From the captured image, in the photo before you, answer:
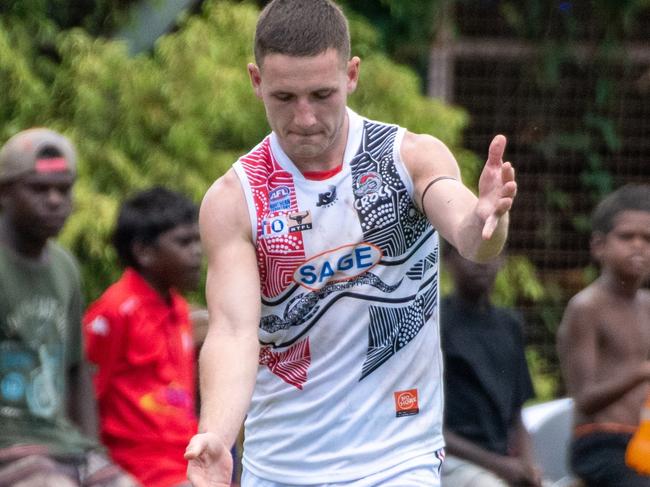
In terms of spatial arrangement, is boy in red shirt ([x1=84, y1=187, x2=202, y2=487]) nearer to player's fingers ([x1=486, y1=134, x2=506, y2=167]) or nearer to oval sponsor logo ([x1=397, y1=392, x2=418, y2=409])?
oval sponsor logo ([x1=397, y1=392, x2=418, y2=409])

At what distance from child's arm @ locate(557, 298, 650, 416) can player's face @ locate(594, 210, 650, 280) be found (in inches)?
8.9

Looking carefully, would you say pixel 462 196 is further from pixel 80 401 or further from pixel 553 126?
pixel 553 126

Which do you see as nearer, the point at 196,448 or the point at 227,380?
the point at 196,448

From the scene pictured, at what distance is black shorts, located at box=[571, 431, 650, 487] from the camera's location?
5.92 meters

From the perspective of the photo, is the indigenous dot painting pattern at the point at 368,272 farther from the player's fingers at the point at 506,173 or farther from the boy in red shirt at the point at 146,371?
the boy in red shirt at the point at 146,371

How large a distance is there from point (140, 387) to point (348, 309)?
2043 millimetres

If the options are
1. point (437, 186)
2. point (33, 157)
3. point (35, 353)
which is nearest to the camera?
point (437, 186)

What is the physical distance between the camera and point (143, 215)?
631 cm

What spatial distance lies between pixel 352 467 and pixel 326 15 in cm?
122

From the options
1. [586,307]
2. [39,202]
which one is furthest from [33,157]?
[586,307]

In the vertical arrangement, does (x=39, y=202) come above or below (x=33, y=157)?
below

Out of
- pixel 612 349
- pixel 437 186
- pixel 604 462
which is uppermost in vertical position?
pixel 437 186

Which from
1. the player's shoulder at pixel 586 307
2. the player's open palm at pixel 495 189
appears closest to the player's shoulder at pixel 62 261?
the player's shoulder at pixel 586 307

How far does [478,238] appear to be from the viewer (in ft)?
11.7
